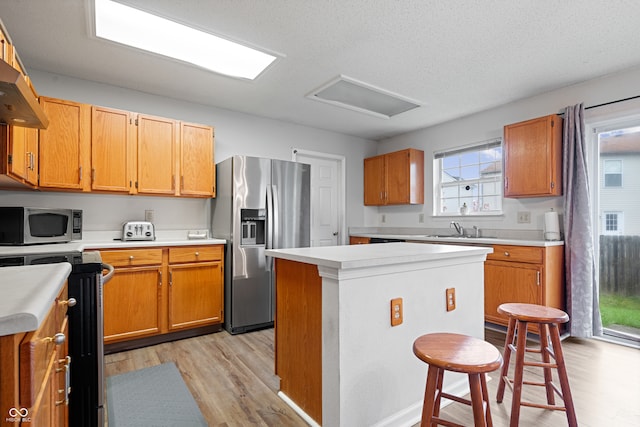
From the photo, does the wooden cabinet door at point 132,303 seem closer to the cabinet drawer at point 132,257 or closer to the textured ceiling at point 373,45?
the cabinet drawer at point 132,257

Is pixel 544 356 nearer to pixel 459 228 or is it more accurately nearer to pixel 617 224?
pixel 617 224

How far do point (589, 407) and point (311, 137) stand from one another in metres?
3.95

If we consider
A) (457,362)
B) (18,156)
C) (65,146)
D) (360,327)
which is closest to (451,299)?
(360,327)

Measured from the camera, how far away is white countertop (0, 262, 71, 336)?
0.63 metres

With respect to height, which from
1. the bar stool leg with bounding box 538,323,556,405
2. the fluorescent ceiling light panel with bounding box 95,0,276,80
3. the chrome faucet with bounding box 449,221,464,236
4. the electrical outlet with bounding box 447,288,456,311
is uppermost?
the fluorescent ceiling light panel with bounding box 95,0,276,80

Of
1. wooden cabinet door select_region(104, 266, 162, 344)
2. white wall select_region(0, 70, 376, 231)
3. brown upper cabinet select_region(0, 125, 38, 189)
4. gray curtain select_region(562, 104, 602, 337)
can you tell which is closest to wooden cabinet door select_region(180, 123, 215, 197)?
white wall select_region(0, 70, 376, 231)

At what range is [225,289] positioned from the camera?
11.1 ft

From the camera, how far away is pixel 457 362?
1194 mm

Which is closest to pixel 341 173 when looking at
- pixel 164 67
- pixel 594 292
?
pixel 164 67

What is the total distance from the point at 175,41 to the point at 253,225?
5.78ft

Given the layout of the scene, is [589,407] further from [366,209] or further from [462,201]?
[366,209]

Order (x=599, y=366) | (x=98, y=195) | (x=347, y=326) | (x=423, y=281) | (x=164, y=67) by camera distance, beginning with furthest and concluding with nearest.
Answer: (x=98, y=195) → (x=164, y=67) → (x=599, y=366) → (x=423, y=281) → (x=347, y=326)

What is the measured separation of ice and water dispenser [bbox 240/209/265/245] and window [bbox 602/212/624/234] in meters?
3.34

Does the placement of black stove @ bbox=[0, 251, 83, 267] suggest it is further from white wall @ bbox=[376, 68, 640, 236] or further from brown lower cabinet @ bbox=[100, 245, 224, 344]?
white wall @ bbox=[376, 68, 640, 236]
